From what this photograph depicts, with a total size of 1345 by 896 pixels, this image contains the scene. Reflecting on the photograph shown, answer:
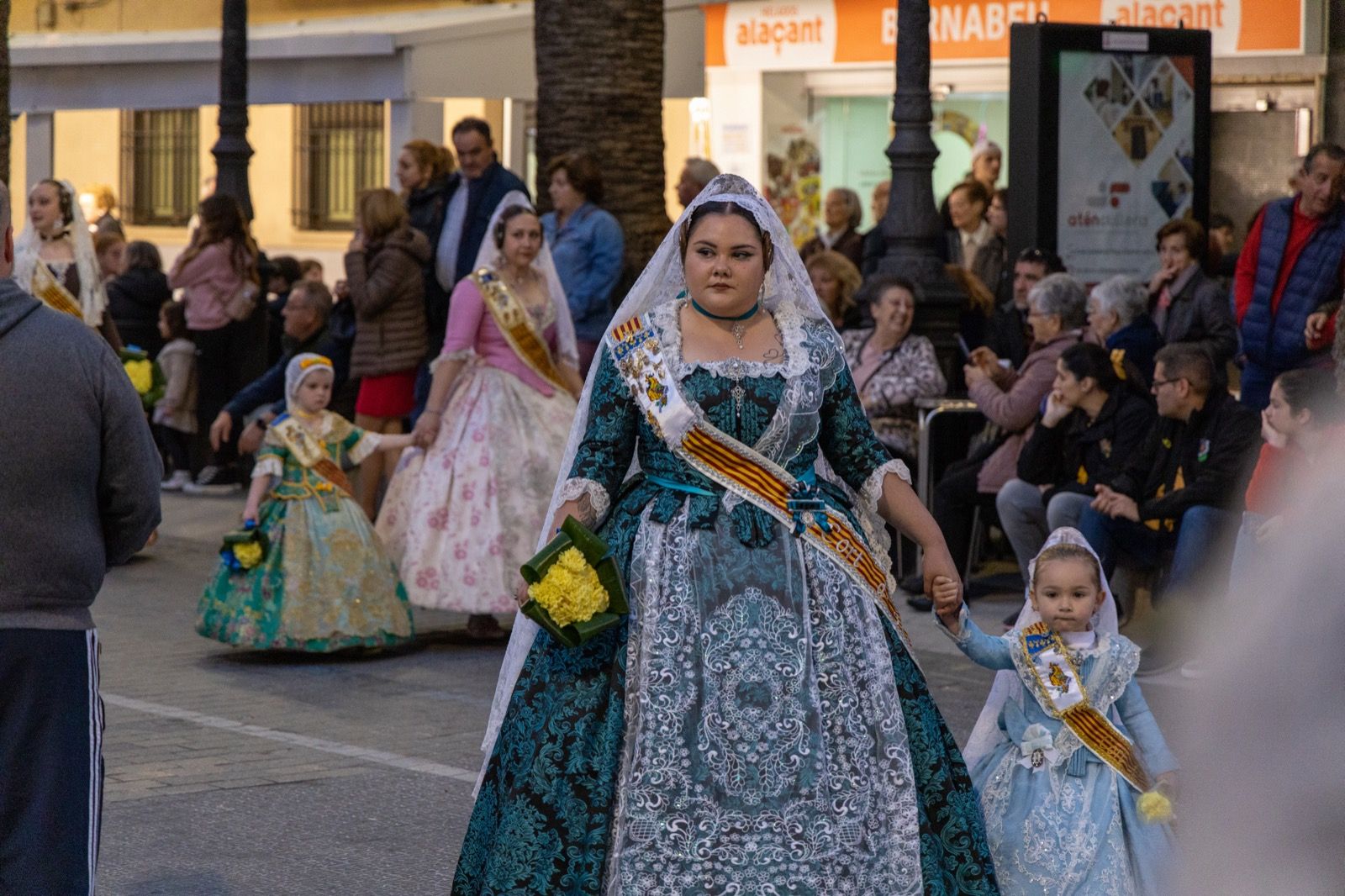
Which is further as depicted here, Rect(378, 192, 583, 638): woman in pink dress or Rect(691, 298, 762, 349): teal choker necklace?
Rect(378, 192, 583, 638): woman in pink dress

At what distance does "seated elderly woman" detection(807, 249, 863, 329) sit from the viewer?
12.1 m

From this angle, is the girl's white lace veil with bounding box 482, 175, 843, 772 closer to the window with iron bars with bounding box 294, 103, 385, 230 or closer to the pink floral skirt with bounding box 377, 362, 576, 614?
the pink floral skirt with bounding box 377, 362, 576, 614

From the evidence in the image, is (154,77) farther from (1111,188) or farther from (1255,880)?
(1255,880)

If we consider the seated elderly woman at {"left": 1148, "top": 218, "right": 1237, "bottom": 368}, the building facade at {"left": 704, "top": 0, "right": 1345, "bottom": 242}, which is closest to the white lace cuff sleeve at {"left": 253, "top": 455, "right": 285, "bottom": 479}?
the seated elderly woman at {"left": 1148, "top": 218, "right": 1237, "bottom": 368}

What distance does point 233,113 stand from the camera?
16.5 meters

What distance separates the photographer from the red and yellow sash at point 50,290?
1126 centimetres

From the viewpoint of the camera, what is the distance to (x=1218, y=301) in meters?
10.7

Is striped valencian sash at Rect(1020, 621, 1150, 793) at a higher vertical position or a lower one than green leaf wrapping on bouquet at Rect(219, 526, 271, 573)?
higher

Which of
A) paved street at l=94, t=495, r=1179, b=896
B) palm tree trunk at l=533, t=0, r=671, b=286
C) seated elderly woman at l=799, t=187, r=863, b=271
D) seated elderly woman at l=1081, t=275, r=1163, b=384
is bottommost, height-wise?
paved street at l=94, t=495, r=1179, b=896

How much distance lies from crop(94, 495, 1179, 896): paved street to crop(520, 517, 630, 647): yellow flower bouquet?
55.8 inches

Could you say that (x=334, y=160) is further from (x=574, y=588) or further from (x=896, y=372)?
(x=574, y=588)

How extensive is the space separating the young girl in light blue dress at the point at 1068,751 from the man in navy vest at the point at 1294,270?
506 centimetres

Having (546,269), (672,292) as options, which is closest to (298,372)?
(546,269)

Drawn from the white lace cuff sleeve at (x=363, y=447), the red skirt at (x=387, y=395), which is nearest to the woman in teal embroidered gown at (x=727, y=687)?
the white lace cuff sleeve at (x=363, y=447)
